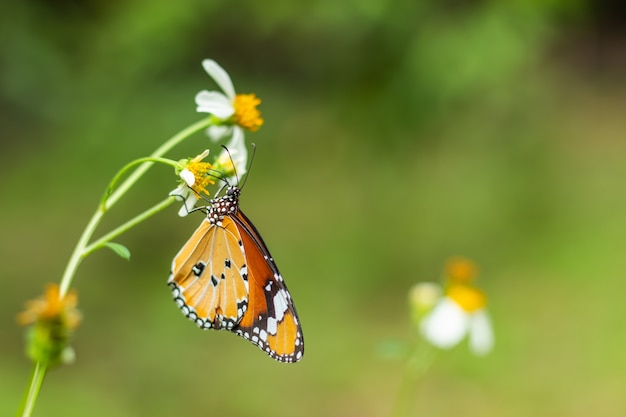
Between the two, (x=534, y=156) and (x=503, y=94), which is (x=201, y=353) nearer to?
(x=503, y=94)

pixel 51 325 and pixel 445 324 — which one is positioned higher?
pixel 445 324

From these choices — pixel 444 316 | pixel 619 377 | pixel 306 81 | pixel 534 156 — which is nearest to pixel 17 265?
pixel 306 81

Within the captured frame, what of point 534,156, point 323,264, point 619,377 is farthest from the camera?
point 534,156

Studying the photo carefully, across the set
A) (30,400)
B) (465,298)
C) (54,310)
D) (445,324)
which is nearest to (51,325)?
(54,310)

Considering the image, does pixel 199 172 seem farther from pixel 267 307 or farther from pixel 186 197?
pixel 267 307

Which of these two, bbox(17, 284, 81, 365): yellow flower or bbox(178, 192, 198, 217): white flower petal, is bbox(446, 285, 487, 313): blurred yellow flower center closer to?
bbox(178, 192, 198, 217): white flower petal

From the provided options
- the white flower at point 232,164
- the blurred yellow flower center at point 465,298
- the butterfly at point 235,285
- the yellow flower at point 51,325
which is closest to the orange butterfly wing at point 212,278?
the butterfly at point 235,285

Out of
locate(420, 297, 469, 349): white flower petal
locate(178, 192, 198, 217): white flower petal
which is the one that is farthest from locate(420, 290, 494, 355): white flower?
locate(178, 192, 198, 217): white flower petal
